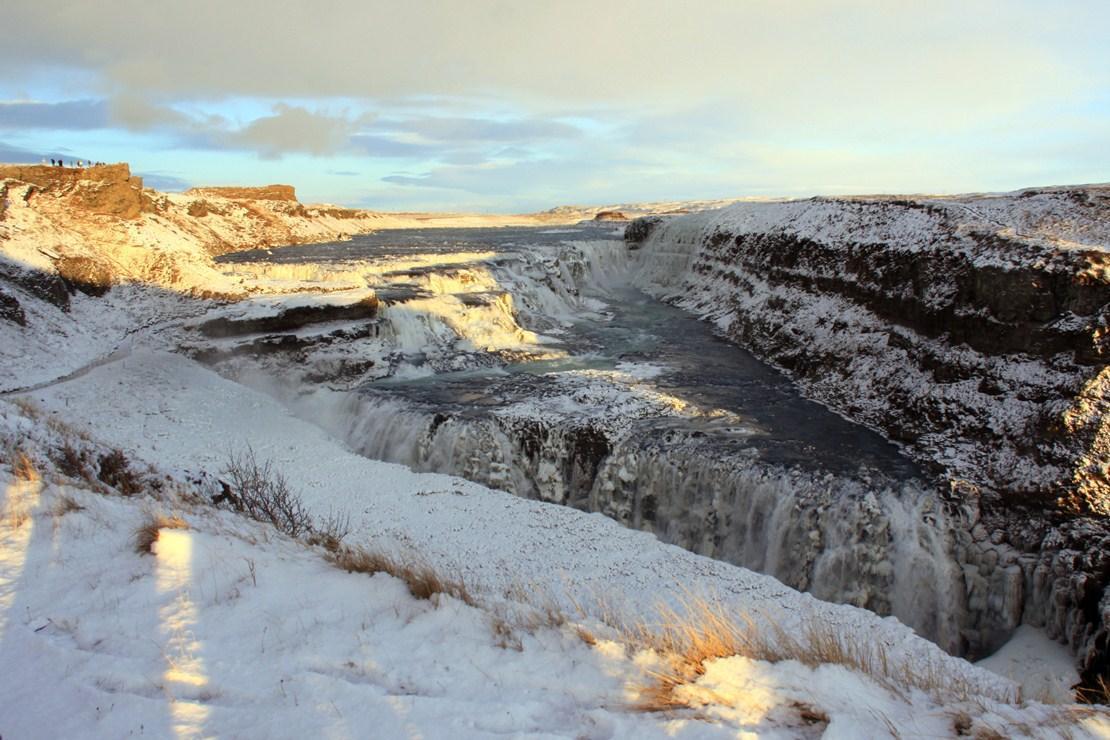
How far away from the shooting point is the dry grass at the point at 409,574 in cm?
452

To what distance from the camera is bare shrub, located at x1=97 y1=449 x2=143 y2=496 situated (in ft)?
21.9

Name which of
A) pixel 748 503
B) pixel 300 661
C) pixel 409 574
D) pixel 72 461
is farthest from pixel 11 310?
pixel 748 503

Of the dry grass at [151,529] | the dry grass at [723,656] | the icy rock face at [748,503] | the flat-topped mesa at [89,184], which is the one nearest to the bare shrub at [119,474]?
the dry grass at [151,529]

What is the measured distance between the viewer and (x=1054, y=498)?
30.5ft

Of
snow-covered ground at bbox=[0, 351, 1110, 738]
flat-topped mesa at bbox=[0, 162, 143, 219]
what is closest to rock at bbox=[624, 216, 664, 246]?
flat-topped mesa at bbox=[0, 162, 143, 219]

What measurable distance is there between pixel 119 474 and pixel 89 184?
62.0 feet

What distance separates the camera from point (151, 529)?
16.2ft

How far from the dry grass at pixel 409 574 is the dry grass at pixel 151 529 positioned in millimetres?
1207

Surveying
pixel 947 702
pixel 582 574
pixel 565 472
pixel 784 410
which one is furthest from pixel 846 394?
pixel 947 702

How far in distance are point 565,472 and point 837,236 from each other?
12.6 metres

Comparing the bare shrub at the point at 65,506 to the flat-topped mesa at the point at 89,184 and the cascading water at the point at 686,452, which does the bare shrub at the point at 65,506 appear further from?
the flat-topped mesa at the point at 89,184

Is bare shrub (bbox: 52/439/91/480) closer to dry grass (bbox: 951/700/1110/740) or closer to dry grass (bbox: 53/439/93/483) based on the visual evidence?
dry grass (bbox: 53/439/93/483)

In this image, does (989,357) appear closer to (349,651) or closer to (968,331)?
(968,331)

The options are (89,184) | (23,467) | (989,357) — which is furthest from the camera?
(89,184)
